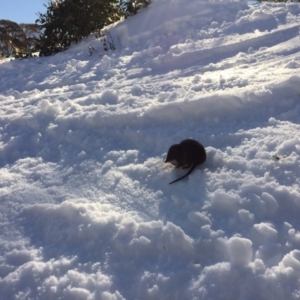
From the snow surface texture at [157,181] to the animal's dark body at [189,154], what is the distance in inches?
3.6

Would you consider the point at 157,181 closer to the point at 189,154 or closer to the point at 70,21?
the point at 189,154

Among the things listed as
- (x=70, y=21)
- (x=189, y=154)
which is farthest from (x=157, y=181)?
(x=70, y=21)

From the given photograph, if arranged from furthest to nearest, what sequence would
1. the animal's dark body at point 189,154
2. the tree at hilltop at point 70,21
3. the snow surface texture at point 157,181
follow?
the tree at hilltop at point 70,21, the animal's dark body at point 189,154, the snow surface texture at point 157,181

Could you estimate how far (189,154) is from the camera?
316cm

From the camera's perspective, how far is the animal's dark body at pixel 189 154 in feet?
10.4

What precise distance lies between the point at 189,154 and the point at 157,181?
1.14 ft

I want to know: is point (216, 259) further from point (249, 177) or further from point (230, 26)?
point (230, 26)

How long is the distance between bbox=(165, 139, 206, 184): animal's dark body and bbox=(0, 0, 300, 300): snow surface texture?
0.09 metres

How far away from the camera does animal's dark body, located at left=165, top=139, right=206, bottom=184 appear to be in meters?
3.16

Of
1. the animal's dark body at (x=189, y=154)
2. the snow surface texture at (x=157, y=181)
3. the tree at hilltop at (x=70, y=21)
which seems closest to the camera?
the snow surface texture at (x=157, y=181)

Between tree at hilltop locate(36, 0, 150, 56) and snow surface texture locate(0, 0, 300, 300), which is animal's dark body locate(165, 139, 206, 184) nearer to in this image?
snow surface texture locate(0, 0, 300, 300)

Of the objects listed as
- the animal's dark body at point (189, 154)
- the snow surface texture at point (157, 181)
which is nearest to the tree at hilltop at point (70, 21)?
the snow surface texture at point (157, 181)

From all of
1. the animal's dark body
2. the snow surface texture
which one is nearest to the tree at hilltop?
the snow surface texture

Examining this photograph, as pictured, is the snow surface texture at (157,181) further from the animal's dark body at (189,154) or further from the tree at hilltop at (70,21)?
the tree at hilltop at (70,21)
